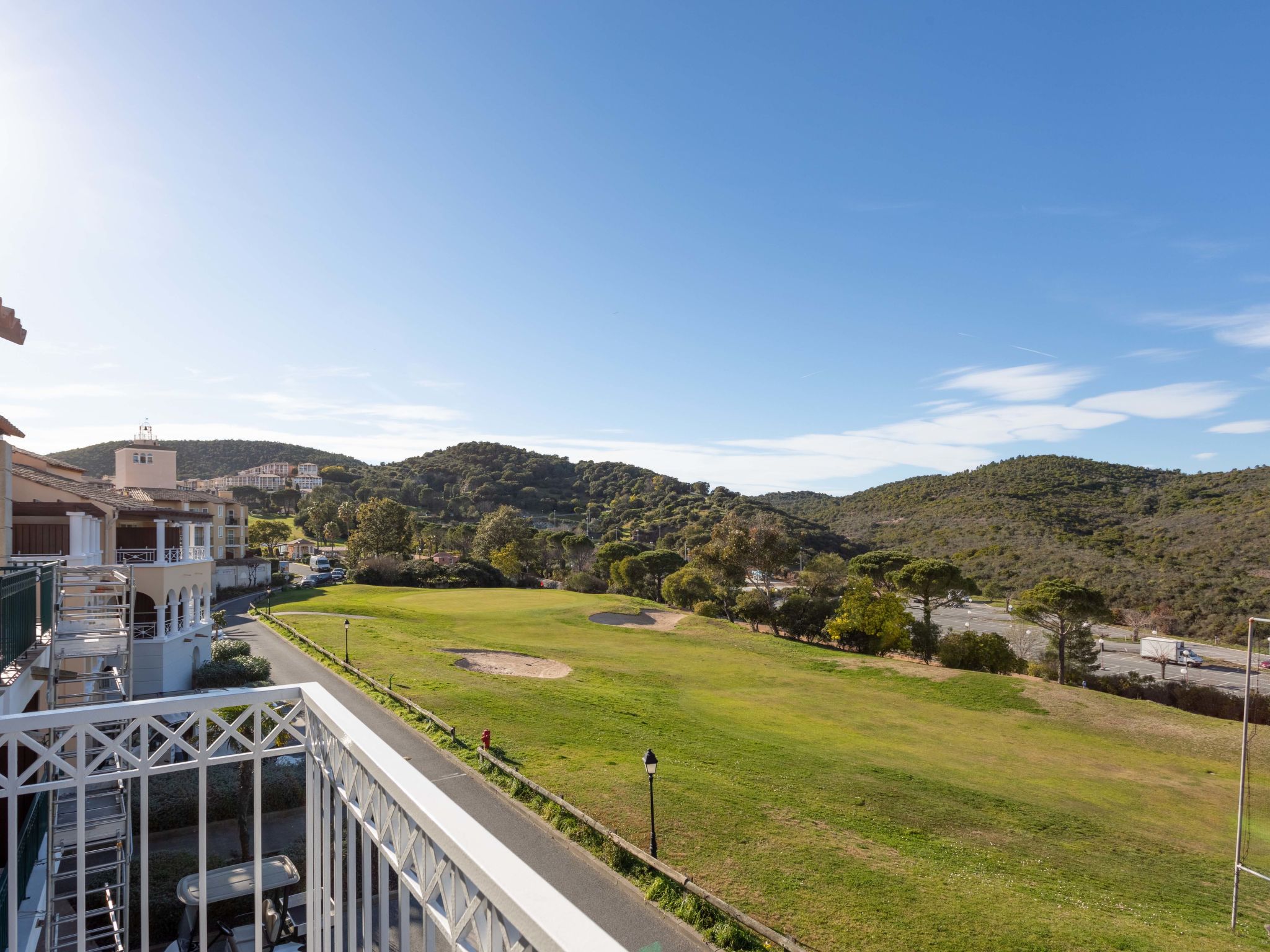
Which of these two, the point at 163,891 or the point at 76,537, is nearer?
the point at 163,891

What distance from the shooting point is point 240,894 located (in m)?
7.99

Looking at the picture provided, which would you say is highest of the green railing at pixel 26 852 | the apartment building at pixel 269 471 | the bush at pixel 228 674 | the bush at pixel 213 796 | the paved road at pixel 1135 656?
the apartment building at pixel 269 471

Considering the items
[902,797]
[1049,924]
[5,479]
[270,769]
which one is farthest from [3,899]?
[902,797]

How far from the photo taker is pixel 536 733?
1722cm

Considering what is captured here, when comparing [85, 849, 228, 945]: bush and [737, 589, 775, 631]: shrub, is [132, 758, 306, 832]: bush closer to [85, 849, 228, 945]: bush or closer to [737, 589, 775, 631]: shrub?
[85, 849, 228, 945]: bush

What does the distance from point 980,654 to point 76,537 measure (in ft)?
115

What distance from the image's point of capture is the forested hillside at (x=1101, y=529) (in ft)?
163

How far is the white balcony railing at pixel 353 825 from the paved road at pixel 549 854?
4.34 m

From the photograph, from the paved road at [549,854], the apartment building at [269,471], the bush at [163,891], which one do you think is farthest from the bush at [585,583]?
the apartment building at [269,471]

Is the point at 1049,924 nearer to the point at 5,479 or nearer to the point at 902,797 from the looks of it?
the point at 902,797

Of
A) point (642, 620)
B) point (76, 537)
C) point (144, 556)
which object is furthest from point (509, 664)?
point (76, 537)

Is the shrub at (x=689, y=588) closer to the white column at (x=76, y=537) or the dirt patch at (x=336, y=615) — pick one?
the dirt patch at (x=336, y=615)

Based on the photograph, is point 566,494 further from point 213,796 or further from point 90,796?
point 90,796

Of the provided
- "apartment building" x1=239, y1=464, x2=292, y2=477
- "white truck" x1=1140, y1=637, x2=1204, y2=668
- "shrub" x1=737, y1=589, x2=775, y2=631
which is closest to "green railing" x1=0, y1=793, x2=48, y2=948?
"shrub" x1=737, y1=589, x2=775, y2=631
